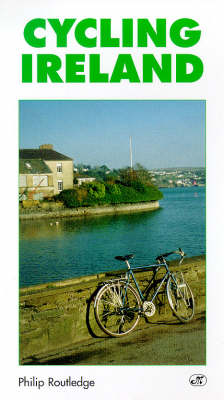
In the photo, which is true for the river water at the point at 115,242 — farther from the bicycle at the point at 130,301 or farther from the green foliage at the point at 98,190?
the bicycle at the point at 130,301

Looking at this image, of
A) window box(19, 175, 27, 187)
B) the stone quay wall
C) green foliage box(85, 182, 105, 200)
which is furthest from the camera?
window box(19, 175, 27, 187)

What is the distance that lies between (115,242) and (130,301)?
7700 mm

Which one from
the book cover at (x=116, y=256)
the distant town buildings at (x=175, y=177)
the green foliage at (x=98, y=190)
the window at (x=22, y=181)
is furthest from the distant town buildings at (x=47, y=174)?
the book cover at (x=116, y=256)

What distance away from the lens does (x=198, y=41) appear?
4.97 metres

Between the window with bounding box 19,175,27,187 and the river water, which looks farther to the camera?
the window with bounding box 19,175,27,187

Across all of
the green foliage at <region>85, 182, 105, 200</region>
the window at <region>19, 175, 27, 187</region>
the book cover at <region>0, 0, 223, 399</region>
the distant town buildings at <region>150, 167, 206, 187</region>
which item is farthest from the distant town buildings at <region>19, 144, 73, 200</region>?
the book cover at <region>0, 0, 223, 399</region>

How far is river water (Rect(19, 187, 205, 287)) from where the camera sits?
10.1 meters

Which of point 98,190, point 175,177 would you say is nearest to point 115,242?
point 98,190

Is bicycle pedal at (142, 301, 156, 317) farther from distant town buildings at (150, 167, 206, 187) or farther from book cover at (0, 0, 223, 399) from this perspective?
distant town buildings at (150, 167, 206, 187)
